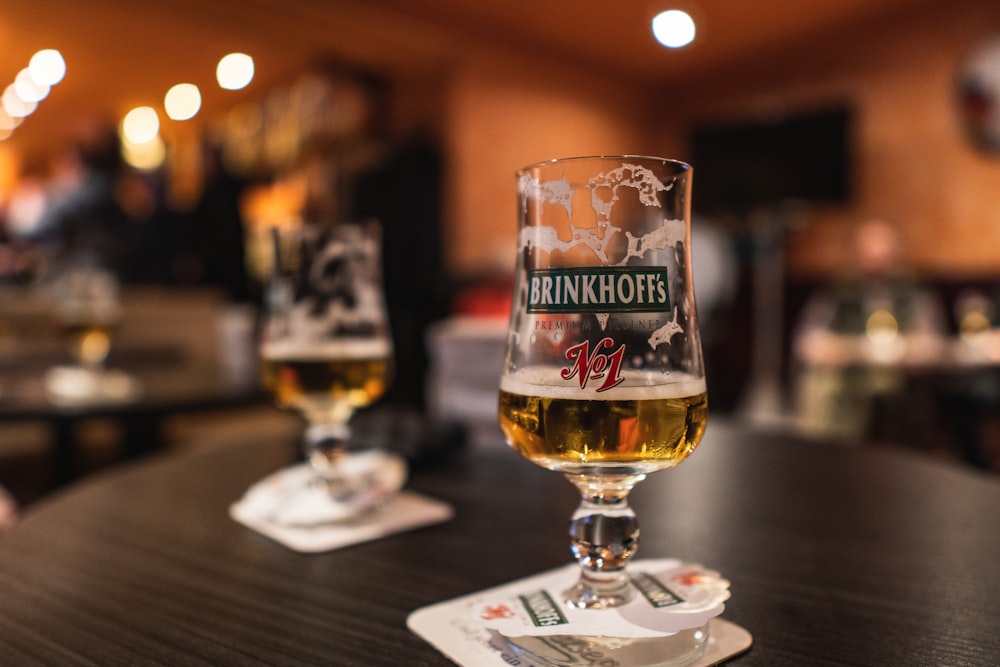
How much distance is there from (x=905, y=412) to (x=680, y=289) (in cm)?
391

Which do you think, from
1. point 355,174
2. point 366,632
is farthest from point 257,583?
point 355,174

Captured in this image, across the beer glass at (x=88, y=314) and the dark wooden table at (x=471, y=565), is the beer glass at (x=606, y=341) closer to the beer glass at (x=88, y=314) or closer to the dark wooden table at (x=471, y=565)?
the dark wooden table at (x=471, y=565)

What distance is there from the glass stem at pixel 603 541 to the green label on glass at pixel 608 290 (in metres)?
0.12

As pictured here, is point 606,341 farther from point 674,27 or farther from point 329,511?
point 674,27

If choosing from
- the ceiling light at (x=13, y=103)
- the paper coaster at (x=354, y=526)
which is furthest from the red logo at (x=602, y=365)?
the ceiling light at (x=13, y=103)

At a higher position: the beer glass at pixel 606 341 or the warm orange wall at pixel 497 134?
the warm orange wall at pixel 497 134

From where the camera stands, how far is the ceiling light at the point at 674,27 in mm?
868

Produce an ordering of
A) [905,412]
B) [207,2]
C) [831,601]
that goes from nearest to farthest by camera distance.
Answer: [831,601] → [905,412] → [207,2]

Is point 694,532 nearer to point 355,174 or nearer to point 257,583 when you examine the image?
point 257,583

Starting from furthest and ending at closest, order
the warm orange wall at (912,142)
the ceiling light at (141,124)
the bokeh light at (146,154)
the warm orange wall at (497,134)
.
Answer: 1. the bokeh light at (146,154)
2. the ceiling light at (141,124)
3. the warm orange wall at (497,134)
4. the warm orange wall at (912,142)

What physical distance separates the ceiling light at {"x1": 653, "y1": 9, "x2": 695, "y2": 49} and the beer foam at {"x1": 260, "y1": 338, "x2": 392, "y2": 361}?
498 millimetres

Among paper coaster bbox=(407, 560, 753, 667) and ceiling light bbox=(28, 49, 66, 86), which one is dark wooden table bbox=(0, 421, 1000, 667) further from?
ceiling light bbox=(28, 49, 66, 86)

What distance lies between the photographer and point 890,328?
4.06 metres

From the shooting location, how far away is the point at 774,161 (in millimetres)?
6480
